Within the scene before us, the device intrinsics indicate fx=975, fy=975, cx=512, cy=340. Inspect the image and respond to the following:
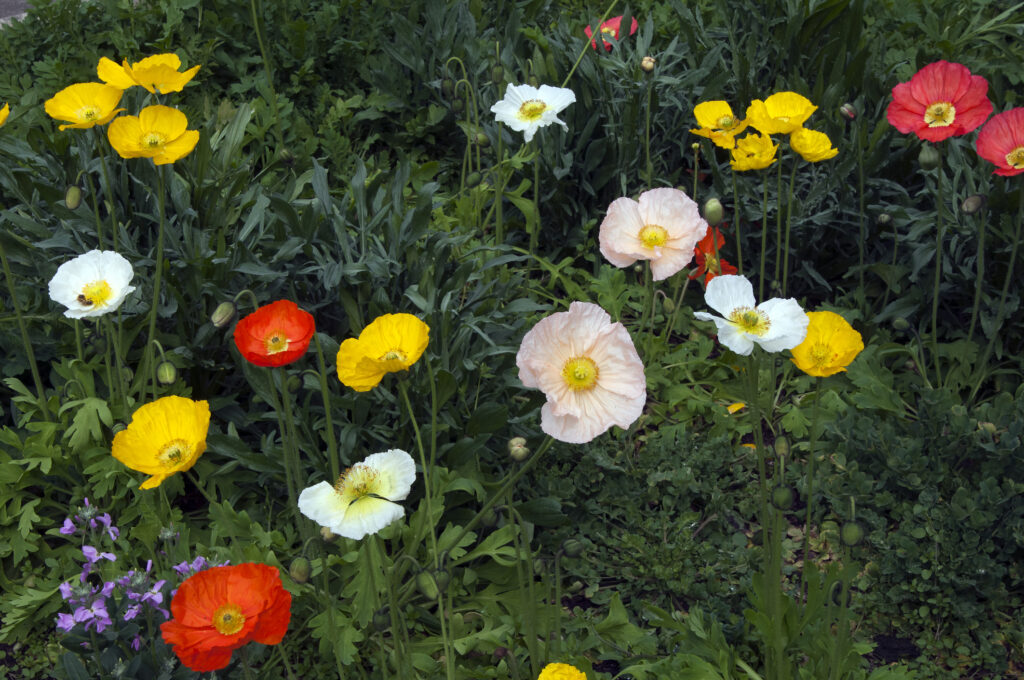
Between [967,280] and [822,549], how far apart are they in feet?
2.94

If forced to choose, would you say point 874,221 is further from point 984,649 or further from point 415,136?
point 415,136

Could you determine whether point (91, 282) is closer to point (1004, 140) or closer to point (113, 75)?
point (113, 75)

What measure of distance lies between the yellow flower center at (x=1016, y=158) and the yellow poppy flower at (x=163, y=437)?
1.90 m

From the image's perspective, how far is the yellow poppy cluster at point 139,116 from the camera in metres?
2.01

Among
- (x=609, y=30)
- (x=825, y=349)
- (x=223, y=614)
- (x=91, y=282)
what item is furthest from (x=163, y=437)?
(x=609, y=30)

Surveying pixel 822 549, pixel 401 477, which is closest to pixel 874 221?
pixel 822 549

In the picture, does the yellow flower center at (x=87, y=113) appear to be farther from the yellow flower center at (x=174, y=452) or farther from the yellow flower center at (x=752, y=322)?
the yellow flower center at (x=752, y=322)

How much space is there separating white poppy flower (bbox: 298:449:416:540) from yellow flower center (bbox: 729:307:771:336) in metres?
0.59

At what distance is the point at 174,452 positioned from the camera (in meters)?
1.63

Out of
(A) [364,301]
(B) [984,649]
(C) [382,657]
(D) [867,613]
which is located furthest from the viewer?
(A) [364,301]

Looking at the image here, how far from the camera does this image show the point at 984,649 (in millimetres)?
2086

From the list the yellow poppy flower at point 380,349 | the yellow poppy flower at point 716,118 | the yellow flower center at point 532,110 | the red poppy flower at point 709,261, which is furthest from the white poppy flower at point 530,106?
the yellow poppy flower at point 380,349

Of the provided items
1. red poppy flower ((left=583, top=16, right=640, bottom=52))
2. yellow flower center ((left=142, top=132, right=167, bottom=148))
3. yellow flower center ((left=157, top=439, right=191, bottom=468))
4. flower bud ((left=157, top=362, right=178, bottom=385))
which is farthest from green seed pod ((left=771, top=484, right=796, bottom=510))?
red poppy flower ((left=583, top=16, right=640, bottom=52))

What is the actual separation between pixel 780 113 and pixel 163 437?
5.09 ft
